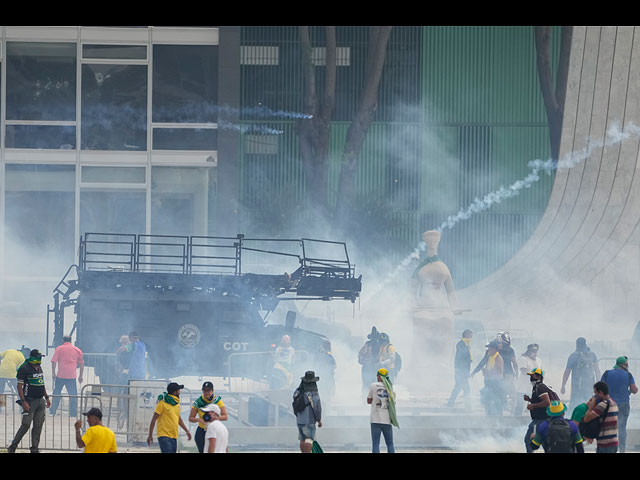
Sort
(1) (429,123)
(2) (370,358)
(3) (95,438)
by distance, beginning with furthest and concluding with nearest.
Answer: (1) (429,123), (2) (370,358), (3) (95,438)

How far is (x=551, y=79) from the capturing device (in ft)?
112

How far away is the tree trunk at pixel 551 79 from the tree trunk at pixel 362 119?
4.76 meters

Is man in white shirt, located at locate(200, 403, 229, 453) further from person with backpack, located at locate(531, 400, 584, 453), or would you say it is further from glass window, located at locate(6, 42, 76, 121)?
glass window, located at locate(6, 42, 76, 121)

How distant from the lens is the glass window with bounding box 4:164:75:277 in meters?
34.1

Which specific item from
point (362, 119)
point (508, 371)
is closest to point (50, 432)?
point (508, 371)

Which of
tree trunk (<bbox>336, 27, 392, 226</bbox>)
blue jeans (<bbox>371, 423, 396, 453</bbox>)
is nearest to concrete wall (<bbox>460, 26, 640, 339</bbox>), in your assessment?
tree trunk (<bbox>336, 27, 392, 226</bbox>)

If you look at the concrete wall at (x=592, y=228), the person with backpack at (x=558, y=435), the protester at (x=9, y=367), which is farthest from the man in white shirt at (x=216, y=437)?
the concrete wall at (x=592, y=228)

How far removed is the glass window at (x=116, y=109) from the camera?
3431 cm

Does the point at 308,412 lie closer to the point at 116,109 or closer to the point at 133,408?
the point at 133,408

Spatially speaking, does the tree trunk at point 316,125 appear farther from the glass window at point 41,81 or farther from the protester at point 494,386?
the protester at point 494,386

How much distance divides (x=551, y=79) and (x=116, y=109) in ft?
44.2
